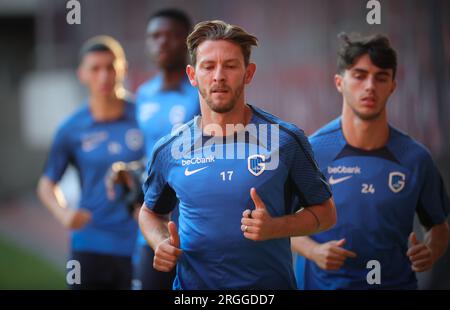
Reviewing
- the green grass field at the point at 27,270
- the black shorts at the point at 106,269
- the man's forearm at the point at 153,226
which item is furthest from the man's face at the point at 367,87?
the green grass field at the point at 27,270

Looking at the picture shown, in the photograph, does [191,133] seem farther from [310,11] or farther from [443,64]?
[310,11]

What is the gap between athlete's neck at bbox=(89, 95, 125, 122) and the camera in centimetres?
353

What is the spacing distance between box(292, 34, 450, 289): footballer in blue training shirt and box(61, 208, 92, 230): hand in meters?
1.24

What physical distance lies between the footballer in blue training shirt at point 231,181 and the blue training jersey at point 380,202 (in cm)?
34

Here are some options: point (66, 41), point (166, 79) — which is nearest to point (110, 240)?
point (166, 79)

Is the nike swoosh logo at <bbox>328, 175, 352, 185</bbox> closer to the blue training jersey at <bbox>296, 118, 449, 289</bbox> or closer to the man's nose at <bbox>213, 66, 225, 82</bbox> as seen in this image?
the blue training jersey at <bbox>296, 118, 449, 289</bbox>

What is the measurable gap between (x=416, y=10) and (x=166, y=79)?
1.06 metres

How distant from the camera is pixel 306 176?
2.16 metres

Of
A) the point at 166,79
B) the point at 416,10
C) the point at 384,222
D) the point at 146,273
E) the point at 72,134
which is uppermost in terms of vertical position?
the point at 416,10

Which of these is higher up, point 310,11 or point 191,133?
point 310,11
